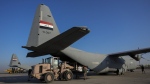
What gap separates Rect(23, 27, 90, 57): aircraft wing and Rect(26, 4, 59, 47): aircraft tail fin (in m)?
0.70

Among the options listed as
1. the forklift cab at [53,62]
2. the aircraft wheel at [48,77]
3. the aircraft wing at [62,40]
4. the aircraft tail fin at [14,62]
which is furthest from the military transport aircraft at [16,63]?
the aircraft wheel at [48,77]

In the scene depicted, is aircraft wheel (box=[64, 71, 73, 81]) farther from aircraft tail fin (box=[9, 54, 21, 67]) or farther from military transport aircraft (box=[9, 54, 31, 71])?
aircraft tail fin (box=[9, 54, 21, 67])

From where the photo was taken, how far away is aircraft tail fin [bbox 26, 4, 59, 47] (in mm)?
15375

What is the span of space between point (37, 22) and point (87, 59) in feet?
23.8

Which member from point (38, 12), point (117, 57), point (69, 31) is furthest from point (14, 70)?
point (69, 31)

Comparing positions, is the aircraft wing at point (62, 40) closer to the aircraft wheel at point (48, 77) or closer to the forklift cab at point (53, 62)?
the forklift cab at point (53, 62)

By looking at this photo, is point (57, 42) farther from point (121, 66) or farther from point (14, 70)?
point (14, 70)

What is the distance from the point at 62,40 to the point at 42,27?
2754mm

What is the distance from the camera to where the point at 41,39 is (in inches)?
612

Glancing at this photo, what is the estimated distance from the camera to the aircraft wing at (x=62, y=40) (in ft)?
43.3

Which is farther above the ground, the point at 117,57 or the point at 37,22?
the point at 37,22

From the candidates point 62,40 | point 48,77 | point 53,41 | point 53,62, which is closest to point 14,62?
point 53,62

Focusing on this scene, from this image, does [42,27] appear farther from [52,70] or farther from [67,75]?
[67,75]

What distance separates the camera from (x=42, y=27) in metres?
16.0
